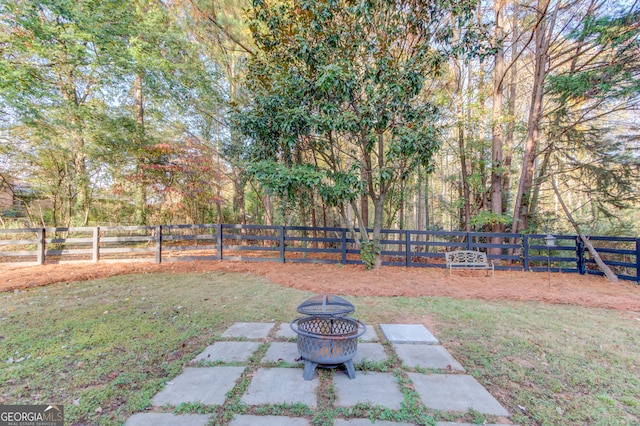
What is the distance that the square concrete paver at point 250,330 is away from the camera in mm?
2793

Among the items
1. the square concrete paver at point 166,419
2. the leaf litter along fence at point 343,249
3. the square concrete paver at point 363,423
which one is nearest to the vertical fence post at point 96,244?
the leaf litter along fence at point 343,249

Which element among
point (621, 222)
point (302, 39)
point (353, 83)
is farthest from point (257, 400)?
point (621, 222)

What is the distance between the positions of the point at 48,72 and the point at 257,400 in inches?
330

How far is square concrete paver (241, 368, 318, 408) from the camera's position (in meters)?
1.73

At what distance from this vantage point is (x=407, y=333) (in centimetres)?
286

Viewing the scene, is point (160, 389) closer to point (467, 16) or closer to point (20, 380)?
point (20, 380)

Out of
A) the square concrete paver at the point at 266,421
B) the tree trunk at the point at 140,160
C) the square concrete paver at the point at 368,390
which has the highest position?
the tree trunk at the point at 140,160

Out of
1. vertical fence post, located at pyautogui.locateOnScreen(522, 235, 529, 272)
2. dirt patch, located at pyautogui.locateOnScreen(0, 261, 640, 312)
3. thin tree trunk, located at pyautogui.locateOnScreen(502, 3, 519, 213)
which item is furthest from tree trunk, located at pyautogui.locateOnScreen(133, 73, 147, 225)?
vertical fence post, located at pyautogui.locateOnScreen(522, 235, 529, 272)

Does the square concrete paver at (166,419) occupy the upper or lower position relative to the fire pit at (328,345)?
lower

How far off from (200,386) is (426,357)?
6.10 feet

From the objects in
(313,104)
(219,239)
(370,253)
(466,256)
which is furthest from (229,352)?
(466,256)

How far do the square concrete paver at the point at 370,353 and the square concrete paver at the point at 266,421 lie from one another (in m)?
0.78

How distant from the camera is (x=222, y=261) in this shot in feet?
23.5

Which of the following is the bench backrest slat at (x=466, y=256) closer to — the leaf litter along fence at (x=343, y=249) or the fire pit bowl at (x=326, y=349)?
the leaf litter along fence at (x=343, y=249)
